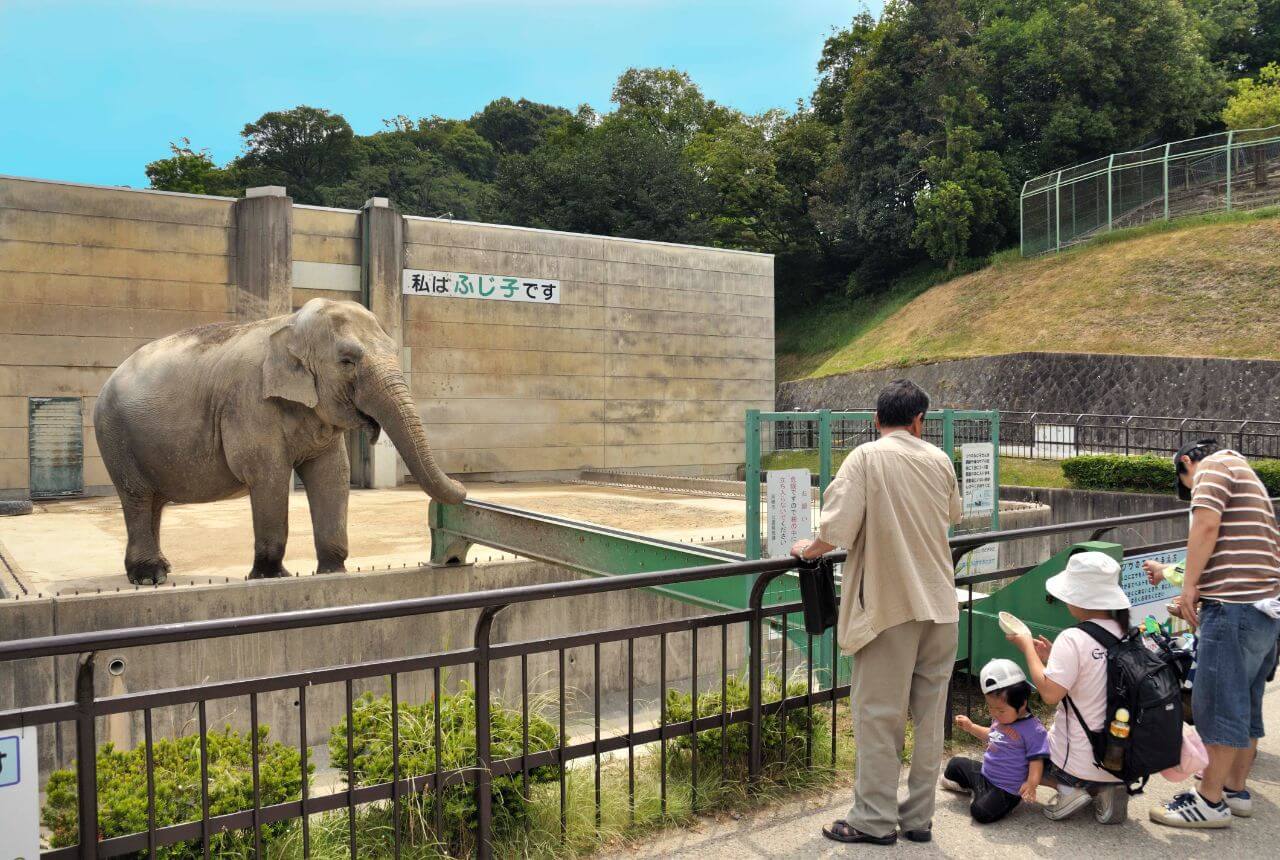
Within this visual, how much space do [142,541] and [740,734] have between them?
7292mm

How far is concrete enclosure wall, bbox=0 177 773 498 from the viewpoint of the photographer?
18.1 metres

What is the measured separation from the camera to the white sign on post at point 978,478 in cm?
940

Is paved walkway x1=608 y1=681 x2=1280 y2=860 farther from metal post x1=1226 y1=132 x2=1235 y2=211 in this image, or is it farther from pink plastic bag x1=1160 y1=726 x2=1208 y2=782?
metal post x1=1226 y1=132 x2=1235 y2=211

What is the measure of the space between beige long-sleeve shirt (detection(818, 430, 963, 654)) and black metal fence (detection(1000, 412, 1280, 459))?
A: 62.5ft

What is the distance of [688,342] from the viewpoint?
25188mm

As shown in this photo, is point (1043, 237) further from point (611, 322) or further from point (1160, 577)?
point (1160, 577)

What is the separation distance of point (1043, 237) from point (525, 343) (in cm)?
2304

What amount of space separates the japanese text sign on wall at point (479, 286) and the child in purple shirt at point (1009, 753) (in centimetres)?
1868

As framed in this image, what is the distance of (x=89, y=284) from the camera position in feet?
60.1

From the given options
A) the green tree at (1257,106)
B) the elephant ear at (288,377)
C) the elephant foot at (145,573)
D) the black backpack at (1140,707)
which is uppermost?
the green tree at (1257,106)

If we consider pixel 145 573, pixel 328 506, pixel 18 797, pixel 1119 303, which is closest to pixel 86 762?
pixel 18 797

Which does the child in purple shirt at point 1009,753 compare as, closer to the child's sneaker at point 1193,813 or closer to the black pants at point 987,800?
the black pants at point 987,800

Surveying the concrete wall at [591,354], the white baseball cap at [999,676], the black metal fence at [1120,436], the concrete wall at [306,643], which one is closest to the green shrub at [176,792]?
the white baseball cap at [999,676]

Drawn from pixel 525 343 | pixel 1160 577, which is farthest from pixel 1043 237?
pixel 1160 577
